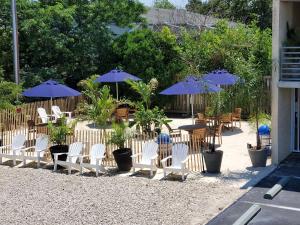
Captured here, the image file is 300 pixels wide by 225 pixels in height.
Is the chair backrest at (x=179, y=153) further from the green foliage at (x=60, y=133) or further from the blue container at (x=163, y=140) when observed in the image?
the green foliage at (x=60, y=133)

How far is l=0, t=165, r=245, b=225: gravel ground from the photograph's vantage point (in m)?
12.2

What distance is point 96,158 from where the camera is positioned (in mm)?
16531

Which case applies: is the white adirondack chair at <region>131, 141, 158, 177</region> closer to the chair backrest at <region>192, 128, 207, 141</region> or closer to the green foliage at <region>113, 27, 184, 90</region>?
the chair backrest at <region>192, 128, 207, 141</region>

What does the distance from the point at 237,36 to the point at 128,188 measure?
19283 mm

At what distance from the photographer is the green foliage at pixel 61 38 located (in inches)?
1142

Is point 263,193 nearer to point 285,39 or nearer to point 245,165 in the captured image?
point 245,165

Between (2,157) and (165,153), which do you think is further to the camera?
(2,157)

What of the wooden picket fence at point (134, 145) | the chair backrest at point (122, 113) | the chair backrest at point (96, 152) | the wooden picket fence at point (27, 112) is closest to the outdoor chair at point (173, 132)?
the wooden picket fence at point (134, 145)

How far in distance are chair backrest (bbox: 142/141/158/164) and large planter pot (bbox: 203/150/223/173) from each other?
164 cm

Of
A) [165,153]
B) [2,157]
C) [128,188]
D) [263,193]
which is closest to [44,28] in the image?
[2,157]

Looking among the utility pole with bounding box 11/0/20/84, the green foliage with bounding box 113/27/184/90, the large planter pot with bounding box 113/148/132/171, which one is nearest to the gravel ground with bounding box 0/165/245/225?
the large planter pot with bounding box 113/148/132/171

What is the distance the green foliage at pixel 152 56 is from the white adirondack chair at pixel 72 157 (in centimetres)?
1233

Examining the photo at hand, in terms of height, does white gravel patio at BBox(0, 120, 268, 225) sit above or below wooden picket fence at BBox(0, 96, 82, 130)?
below

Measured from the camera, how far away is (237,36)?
104 feet
